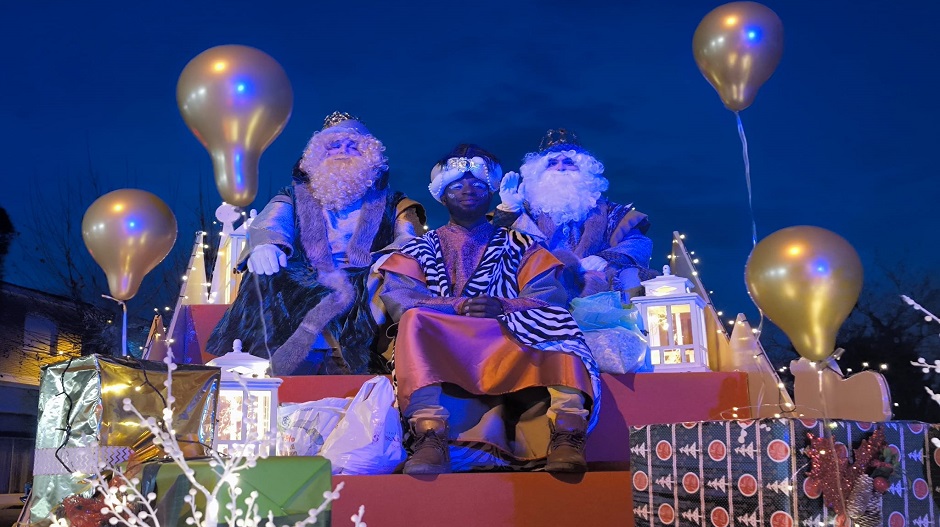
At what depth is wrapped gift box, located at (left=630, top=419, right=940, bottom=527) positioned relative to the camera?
272cm

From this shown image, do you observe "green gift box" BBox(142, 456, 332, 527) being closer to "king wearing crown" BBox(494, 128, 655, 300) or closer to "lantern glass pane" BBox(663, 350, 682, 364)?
"lantern glass pane" BBox(663, 350, 682, 364)

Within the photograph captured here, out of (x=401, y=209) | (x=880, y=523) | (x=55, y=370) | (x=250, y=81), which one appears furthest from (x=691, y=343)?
(x=55, y=370)

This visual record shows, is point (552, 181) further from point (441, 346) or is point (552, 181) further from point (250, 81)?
point (250, 81)

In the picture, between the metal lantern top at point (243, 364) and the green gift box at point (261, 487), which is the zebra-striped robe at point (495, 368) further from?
the green gift box at point (261, 487)

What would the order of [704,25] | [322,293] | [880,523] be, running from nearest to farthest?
1. [880,523]
2. [704,25]
3. [322,293]

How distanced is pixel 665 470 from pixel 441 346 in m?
1.23

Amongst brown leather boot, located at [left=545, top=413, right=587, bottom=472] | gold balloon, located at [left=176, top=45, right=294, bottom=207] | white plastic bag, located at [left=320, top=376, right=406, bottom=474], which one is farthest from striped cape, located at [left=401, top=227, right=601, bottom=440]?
gold balloon, located at [left=176, top=45, right=294, bottom=207]

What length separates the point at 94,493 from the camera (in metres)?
2.69

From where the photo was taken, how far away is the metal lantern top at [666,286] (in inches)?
216

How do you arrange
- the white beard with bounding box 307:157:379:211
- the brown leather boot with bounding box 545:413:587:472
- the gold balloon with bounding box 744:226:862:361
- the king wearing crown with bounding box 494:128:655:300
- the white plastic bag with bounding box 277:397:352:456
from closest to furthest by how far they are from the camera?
the gold balloon with bounding box 744:226:862:361 < the brown leather boot with bounding box 545:413:587:472 < the white plastic bag with bounding box 277:397:352:456 < the white beard with bounding box 307:157:379:211 < the king wearing crown with bounding box 494:128:655:300

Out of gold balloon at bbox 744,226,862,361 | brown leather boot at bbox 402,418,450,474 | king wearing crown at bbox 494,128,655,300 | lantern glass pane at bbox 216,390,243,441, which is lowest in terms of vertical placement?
brown leather boot at bbox 402,418,450,474

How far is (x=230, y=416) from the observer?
12.9 ft

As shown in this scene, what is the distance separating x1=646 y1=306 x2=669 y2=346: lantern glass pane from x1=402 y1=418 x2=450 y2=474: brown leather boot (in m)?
2.04

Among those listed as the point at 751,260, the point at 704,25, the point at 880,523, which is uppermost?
the point at 704,25
